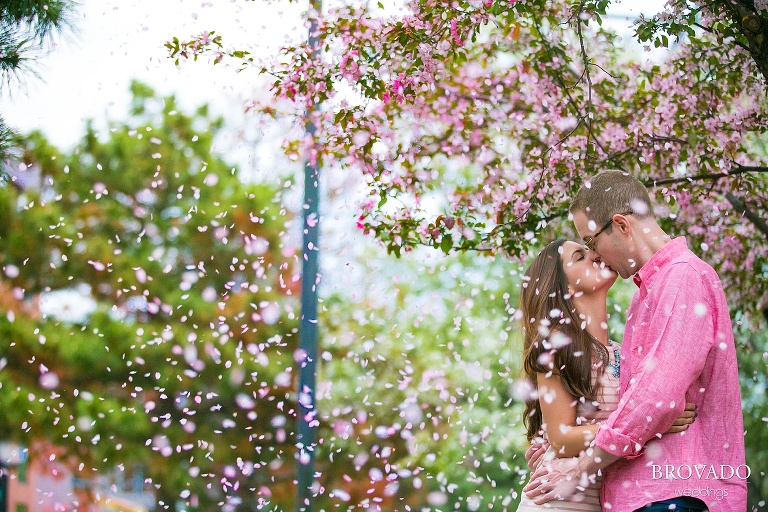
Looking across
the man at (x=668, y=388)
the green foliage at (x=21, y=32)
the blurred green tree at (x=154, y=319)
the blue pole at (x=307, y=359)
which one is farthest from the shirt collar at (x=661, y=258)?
the blurred green tree at (x=154, y=319)

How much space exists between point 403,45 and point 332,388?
3.54m

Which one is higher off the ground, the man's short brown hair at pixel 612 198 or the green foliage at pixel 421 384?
the green foliage at pixel 421 384

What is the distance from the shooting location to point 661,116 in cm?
377

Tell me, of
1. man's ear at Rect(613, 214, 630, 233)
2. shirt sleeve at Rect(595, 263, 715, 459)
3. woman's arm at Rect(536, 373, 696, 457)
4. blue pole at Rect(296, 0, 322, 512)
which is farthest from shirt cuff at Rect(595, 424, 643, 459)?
blue pole at Rect(296, 0, 322, 512)

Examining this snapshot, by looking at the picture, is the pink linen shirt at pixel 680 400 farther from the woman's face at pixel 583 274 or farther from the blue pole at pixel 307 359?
the blue pole at pixel 307 359

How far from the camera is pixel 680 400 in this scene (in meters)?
1.67

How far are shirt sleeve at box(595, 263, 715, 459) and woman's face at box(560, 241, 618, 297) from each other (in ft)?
1.59

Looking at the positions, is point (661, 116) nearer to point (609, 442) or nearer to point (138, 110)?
point (609, 442)

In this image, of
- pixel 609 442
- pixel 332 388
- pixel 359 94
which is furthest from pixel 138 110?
pixel 609 442

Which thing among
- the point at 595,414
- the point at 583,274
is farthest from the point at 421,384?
the point at 595,414

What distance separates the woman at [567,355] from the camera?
6.61ft

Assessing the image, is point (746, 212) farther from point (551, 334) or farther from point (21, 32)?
point (21, 32)

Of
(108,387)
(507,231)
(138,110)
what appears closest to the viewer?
(507,231)

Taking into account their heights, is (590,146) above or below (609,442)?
above
